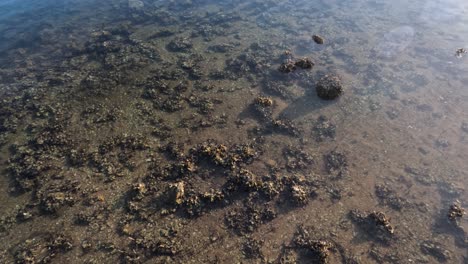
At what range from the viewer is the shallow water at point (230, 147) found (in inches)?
517

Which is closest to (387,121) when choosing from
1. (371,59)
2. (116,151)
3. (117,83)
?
(371,59)

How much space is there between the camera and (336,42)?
28.5 metres

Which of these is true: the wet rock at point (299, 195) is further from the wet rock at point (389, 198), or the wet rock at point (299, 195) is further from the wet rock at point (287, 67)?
the wet rock at point (287, 67)

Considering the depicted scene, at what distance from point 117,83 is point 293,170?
1355 centimetres

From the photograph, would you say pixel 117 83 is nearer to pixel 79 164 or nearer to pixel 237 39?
pixel 79 164

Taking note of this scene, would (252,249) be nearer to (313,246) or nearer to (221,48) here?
Answer: (313,246)

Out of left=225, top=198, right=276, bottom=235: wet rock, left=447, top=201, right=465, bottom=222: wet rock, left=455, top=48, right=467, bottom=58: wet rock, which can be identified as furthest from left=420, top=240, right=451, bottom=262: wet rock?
left=455, top=48, right=467, bottom=58: wet rock

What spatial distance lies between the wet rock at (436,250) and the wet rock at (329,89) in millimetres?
10801

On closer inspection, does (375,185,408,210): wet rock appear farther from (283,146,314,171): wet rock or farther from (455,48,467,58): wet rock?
(455,48,467,58): wet rock

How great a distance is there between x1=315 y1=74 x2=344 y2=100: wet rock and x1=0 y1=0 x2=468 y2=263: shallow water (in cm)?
56

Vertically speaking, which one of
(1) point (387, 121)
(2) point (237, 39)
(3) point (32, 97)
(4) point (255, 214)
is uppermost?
(3) point (32, 97)

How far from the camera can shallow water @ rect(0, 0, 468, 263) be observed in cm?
1313

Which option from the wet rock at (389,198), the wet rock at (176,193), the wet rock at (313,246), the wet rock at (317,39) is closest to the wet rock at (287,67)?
the wet rock at (317,39)

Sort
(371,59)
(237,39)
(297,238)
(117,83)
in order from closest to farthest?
(297,238) → (117,83) → (371,59) → (237,39)
